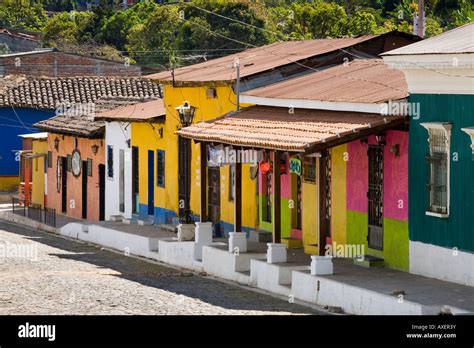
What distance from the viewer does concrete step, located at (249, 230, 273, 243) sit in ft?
94.8

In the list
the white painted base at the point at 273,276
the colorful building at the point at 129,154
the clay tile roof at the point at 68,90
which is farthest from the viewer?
the clay tile roof at the point at 68,90

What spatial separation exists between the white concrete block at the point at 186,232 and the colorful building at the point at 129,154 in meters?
5.16

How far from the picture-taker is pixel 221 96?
101 feet

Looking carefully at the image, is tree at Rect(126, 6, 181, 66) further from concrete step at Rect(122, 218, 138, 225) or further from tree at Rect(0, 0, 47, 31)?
concrete step at Rect(122, 218, 138, 225)

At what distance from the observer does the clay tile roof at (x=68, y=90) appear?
51.5m

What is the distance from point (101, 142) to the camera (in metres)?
40.5

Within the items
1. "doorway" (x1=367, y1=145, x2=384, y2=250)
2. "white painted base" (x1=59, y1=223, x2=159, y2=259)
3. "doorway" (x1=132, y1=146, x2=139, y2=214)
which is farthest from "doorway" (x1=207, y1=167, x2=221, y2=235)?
"doorway" (x1=367, y1=145, x2=384, y2=250)

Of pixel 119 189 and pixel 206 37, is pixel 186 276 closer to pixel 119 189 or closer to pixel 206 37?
pixel 119 189

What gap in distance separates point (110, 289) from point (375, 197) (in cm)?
478

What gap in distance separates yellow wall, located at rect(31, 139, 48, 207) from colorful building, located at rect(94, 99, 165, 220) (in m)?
6.91

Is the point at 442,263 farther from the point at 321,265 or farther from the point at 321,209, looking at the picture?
the point at 321,209

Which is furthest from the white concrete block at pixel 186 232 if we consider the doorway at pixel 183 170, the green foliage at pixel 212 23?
the green foliage at pixel 212 23

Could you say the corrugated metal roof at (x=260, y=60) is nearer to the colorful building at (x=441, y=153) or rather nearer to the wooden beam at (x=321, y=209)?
the wooden beam at (x=321, y=209)
